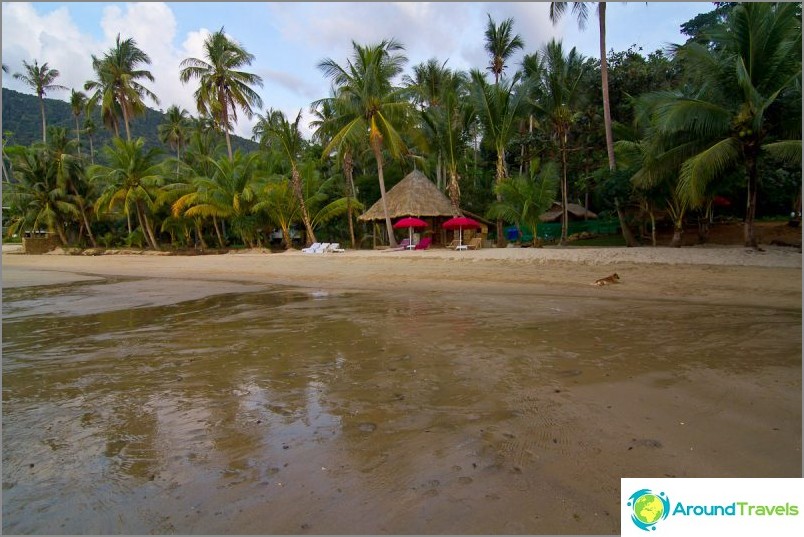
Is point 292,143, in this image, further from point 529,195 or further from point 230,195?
point 529,195

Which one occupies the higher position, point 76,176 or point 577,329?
point 76,176

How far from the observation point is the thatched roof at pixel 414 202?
81.0 feet

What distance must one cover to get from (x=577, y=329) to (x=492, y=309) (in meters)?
2.07

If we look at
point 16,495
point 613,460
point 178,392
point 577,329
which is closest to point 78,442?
point 16,495

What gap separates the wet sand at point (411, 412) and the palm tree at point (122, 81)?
31016 millimetres

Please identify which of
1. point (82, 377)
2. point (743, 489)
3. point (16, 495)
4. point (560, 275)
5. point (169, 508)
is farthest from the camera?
point (560, 275)

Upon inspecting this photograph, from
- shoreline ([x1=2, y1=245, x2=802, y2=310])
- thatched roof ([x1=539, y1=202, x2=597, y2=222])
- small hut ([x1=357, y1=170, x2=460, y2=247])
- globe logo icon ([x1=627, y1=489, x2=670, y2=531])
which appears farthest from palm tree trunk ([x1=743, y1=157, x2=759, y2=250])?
globe logo icon ([x1=627, y1=489, x2=670, y2=531])

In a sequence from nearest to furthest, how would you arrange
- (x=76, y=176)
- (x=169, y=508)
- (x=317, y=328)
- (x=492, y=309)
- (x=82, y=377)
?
(x=169, y=508), (x=82, y=377), (x=317, y=328), (x=492, y=309), (x=76, y=176)

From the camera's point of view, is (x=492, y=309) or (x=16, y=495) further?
(x=492, y=309)

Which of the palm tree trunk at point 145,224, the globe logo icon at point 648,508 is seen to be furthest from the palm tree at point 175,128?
the globe logo icon at point 648,508

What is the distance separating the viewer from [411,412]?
3742mm

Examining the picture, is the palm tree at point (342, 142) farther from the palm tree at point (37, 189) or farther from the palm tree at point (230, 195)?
the palm tree at point (37, 189)

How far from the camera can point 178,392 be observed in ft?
14.5

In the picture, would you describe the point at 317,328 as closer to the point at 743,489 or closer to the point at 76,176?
the point at 743,489
